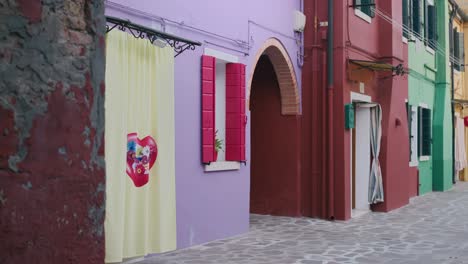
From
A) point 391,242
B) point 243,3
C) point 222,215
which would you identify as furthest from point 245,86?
point 391,242

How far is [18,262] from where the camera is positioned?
2.36m

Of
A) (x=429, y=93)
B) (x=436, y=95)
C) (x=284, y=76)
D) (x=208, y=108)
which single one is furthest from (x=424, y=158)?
(x=208, y=108)

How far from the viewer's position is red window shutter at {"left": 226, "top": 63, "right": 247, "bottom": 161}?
8.91 metres

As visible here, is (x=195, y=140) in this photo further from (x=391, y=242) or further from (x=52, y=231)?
(x=52, y=231)

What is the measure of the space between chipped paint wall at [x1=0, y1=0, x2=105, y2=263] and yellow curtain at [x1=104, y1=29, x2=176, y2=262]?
291 centimetres

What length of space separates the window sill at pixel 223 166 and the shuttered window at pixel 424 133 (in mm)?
9722

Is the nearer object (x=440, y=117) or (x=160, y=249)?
(x=160, y=249)

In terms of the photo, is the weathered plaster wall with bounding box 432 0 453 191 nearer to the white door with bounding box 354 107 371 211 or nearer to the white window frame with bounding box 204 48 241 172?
the white door with bounding box 354 107 371 211

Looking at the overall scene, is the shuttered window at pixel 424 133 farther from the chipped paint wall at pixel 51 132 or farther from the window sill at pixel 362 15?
the chipped paint wall at pixel 51 132

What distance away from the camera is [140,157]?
6.07 m

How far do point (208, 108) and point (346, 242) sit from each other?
2858mm

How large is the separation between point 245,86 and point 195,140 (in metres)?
1.59

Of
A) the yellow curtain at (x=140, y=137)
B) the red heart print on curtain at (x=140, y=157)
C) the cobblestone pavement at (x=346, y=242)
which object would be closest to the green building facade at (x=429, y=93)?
the cobblestone pavement at (x=346, y=242)

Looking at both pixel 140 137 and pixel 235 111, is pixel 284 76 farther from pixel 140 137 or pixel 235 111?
pixel 140 137
